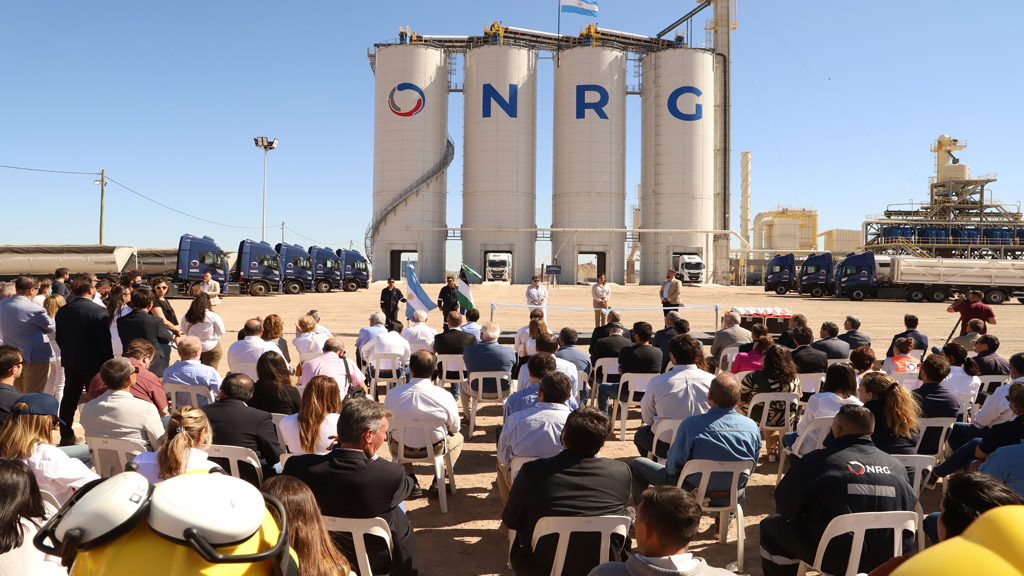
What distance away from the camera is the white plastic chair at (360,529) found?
3383 mm

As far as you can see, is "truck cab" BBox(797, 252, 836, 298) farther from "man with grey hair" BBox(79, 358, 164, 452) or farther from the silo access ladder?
"man with grey hair" BBox(79, 358, 164, 452)

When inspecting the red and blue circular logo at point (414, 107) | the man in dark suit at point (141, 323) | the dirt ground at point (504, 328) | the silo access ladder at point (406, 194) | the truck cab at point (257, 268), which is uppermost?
the red and blue circular logo at point (414, 107)

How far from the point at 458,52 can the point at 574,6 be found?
10174 millimetres

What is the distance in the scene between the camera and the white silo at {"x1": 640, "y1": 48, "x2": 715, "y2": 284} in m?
47.7

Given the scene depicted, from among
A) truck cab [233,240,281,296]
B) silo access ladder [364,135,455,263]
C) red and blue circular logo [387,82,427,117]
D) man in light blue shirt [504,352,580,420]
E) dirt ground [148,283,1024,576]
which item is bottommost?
dirt ground [148,283,1024,576]

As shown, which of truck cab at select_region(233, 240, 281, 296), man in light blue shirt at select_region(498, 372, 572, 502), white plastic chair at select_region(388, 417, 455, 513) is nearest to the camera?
man in light blue shirt at select_region(498, 372, 572, 502)

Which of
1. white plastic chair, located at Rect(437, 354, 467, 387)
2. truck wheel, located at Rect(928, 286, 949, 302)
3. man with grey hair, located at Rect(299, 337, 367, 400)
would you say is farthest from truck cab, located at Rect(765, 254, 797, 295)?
man with grey hair, located at Rect(299, 337, 367, 400)

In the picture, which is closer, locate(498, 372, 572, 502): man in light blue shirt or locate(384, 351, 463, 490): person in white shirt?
locate(498, 372, 572, 502): man in light blue shirt

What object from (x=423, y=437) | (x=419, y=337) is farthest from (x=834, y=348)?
(x=423, y=437)

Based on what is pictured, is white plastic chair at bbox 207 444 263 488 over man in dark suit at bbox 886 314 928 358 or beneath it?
beneath

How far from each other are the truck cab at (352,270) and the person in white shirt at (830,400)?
121 feet

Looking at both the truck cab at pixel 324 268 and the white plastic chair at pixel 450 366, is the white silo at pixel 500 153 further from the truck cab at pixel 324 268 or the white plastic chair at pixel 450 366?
the white plastic chair at pixel 450 366

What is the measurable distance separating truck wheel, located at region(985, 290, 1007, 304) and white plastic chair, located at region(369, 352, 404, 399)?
39.2 meters

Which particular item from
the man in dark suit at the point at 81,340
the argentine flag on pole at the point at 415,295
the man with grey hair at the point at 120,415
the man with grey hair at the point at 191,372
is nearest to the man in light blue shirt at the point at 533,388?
the man with grey hair at the point at 120,415
